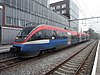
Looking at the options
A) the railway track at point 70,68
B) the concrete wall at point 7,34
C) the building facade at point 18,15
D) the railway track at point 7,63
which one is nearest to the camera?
the railway track at point 70,68

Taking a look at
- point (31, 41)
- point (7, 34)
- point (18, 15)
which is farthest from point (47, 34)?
point (18, 15)

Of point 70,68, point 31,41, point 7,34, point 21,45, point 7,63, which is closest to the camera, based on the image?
point 70,68

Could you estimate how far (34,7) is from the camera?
4169 centimetres

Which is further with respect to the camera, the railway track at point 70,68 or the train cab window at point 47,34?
the train cab window at point 47,34

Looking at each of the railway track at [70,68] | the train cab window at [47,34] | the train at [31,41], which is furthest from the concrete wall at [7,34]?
the railway track at [70,68]

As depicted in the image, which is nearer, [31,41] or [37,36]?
[31,41]

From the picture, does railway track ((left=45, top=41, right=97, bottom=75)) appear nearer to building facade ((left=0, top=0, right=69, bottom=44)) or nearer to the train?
the train

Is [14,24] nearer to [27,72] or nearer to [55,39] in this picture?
[55,39]

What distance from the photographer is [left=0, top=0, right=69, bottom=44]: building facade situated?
101 ft

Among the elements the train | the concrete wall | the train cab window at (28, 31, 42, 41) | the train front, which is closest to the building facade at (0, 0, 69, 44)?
the concrete wall

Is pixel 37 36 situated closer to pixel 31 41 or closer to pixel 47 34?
pixel 31 41

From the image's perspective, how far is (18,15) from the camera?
115ft

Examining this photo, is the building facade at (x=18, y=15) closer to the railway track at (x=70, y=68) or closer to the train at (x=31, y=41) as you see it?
the train at (x=31, y=41)

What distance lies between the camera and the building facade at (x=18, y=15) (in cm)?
3076
